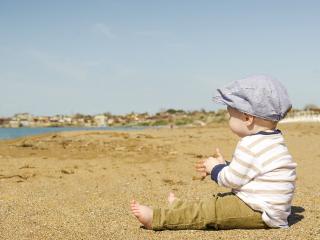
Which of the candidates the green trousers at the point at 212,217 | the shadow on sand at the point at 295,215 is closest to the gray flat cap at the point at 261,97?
the green trousers at the point at 212,217

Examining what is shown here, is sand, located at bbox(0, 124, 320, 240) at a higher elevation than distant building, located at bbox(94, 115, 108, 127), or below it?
higher

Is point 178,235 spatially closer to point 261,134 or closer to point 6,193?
point 261,134

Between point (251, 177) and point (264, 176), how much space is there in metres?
0.08

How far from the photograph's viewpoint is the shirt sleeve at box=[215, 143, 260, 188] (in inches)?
122

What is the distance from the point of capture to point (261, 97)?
10.3ft

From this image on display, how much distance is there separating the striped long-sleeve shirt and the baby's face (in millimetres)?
95

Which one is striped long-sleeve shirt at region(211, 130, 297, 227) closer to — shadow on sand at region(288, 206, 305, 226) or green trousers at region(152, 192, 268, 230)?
green trousers at region(152, 192, 268, 230)

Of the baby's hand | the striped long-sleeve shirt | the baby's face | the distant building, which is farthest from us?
the distant building

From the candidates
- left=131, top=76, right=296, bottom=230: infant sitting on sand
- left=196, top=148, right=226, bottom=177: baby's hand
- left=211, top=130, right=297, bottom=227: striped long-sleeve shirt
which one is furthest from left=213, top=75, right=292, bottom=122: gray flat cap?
left=196, top=148, right=226, bottom=177: baby's hand

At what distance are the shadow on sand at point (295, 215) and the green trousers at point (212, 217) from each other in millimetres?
296

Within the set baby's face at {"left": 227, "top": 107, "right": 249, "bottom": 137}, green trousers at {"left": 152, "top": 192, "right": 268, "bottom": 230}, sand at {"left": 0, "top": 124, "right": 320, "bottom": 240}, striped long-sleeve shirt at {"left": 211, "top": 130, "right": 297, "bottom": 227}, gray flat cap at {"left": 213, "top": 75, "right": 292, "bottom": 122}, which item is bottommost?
sand at {"left": 0, "top": 124, "right": 320, "bottom": 240}

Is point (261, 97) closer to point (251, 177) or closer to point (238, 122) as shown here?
point (238, 122)

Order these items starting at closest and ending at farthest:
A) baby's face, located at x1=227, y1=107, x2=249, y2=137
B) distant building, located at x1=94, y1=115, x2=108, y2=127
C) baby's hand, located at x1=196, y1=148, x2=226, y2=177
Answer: baby's face, located at x1=227, y1=107, x2=249, y2=137
baby's hand, located at x1=196, y1=148, x2=226, y2=177
distant building, located at x1=94, y1=115, x2=108, y2=127

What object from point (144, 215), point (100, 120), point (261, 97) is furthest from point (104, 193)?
point (100, 120)
